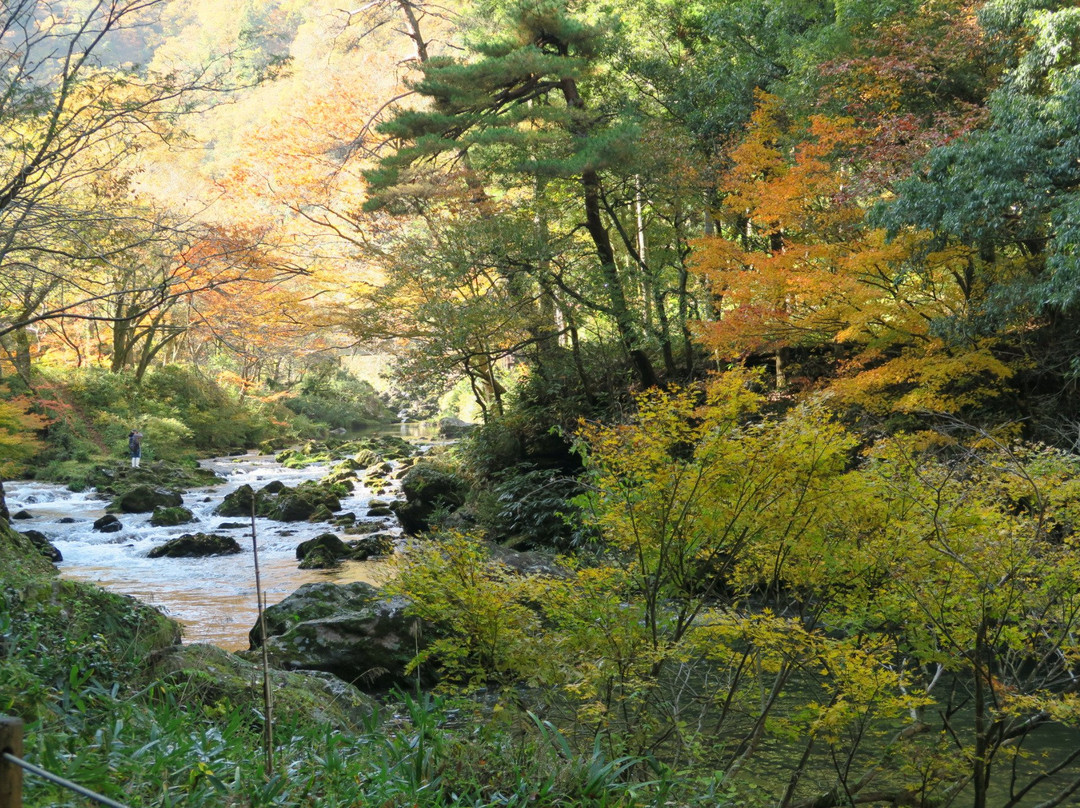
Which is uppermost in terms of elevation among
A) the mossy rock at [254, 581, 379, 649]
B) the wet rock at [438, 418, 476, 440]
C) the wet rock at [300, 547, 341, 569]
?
the wet rock at [438, 418, 476, 440]

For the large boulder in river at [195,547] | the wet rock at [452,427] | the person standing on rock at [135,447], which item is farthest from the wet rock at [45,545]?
the wet rock at [452,427]

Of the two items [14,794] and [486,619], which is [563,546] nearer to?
[486,619]

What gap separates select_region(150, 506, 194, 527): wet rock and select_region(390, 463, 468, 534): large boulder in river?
4436 millimetres

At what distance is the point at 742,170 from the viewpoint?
38.7 ft

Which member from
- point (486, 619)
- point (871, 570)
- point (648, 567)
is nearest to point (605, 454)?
point (648, 567)

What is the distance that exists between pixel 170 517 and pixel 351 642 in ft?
34.3

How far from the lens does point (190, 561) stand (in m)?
13.8

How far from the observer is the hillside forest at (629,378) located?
4.39 meters

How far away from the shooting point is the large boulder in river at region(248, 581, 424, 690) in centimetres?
773

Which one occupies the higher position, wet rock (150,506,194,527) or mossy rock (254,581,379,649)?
wet rock (150,506,194,527)

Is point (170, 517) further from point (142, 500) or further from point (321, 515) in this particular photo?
point (321, 515)

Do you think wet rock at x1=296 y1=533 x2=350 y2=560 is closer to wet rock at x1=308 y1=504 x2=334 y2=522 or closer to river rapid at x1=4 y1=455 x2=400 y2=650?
river rapid at x1=4 y1=455 x2=400 y2=650

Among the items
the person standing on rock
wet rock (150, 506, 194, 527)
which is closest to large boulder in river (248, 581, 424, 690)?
wet rock (150, 506, 194, 527)

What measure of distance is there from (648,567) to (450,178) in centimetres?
1098
